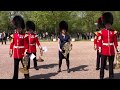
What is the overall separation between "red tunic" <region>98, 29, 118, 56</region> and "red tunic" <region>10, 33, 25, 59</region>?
2206 millimetres

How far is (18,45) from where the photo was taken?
30.6 ft

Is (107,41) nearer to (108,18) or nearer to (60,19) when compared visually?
(108,18)

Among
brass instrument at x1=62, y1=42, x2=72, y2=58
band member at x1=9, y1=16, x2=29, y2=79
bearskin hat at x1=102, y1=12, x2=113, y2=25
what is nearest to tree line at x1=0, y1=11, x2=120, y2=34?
brass instrument at x1=62, y1=42, x2=72, y2=58

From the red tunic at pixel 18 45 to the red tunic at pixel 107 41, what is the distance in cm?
221

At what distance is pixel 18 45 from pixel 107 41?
253 centimetres

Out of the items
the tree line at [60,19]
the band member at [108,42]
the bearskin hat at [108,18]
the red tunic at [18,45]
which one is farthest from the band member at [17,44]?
the tree line at [60,19]

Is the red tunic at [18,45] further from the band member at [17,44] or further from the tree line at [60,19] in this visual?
the tree line at [60,19]

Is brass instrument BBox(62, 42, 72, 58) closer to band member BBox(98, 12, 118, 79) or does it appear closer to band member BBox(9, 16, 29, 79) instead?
band member BBox(98, 12, 118, 79)

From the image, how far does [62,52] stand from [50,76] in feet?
3.92

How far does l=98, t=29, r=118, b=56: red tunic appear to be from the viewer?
9.30 metres

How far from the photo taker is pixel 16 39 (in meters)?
9.23

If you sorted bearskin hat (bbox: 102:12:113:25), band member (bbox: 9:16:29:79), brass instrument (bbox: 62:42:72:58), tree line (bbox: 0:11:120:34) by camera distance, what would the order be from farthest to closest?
1. tree line (bbox: 0:11:120:34)
2. brass instrument (bbox: 62:42:72:58)
3. bearskin hat (bbox: 102:12:113:25)
4. band member (bbox: 9:16:29:79)
